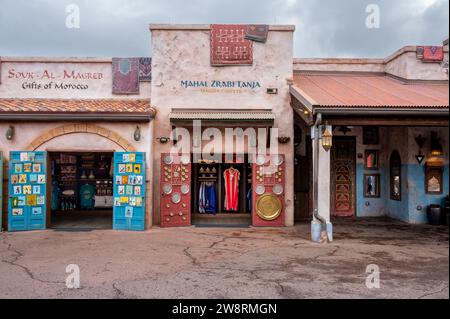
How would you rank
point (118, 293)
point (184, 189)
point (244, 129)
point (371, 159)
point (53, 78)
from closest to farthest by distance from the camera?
1. point (118, 293)
2. point (184, 189)
3. point (244, 129)
4. point (53, 78)
5. point (371, 159)

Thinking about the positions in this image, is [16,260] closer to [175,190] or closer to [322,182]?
[175,190]

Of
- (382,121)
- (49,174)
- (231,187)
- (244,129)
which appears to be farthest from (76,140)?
(382,121)

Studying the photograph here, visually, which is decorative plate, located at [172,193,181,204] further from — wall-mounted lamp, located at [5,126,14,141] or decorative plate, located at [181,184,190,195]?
wall-mounted lamp, located at [5,126,14,141]

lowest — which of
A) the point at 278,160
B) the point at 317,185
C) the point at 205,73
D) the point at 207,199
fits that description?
the point at 207,199

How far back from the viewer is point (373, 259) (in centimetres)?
793

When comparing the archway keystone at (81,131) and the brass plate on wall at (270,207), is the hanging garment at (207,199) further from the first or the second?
the archway keystone at (81,131)

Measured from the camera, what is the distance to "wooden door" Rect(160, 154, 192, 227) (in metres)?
11.9

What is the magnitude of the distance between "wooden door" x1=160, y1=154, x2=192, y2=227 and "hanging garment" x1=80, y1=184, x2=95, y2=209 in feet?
16.9

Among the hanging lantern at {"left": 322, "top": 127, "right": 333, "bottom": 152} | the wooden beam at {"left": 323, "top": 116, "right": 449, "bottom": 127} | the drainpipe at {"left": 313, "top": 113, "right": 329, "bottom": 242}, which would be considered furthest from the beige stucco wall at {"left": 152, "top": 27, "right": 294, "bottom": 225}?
the hanging lantern at {"left": 322, "top": 127, "right": 333, "bottom": 152}

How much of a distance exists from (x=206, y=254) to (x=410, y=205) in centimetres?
831

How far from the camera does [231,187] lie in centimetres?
1367

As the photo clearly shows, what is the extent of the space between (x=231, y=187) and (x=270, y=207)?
214 centimetres

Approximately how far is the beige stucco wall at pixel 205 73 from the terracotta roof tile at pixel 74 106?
34.4 inches

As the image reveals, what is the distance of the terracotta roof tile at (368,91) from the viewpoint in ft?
32.7
